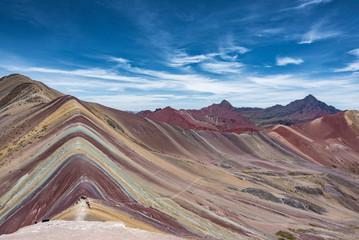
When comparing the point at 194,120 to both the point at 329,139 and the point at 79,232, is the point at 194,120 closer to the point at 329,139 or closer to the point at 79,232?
the point at 329,139

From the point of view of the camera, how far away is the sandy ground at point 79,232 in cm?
812

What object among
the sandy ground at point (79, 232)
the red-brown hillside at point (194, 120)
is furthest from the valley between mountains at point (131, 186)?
the red-brown hillside at point (194, 120)

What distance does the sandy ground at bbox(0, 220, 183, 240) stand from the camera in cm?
812

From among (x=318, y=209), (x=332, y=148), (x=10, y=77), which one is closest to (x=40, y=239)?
(x=318, y=209)

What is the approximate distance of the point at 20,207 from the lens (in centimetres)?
1567

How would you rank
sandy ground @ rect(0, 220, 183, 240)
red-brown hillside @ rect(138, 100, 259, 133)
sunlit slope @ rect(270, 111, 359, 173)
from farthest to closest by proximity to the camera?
red-brown hillside @ rect(138, 100, 259, 133), sunlit slope @ rect(270, 111, 359, 173), sandy ground @ rect(0, 220, 183, 240)

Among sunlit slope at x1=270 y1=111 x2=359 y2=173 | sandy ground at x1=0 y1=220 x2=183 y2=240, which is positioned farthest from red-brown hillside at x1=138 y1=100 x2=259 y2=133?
sandy ground at x1=0 y1=220 x2=183 y2=240

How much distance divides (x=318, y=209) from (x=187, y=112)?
133259 mm

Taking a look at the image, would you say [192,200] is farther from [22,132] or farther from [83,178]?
[22,132]

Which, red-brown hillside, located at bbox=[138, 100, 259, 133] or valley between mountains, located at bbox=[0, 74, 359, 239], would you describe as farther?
red-brown hillside, located at bbox=[138, 100, 259, 133]

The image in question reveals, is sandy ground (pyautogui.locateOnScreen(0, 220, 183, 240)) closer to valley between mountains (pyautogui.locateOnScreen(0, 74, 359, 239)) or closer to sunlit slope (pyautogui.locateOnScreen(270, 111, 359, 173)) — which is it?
valley between mountains (pyautogui.locateOnScreen(0, 74, 359, 239))

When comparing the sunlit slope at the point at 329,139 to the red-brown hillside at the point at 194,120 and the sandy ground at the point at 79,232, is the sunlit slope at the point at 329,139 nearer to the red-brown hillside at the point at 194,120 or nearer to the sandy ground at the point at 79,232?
the red-brown hillside at the point at 194,120

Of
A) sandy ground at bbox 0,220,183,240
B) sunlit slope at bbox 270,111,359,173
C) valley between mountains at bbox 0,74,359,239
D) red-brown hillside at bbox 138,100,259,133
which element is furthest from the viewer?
red-brown hillside at bbox 138,100,259,133

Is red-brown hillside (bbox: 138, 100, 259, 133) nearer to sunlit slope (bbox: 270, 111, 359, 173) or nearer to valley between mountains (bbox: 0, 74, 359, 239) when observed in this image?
sunlit slope (bbox: 270, 111, 359, 173)
